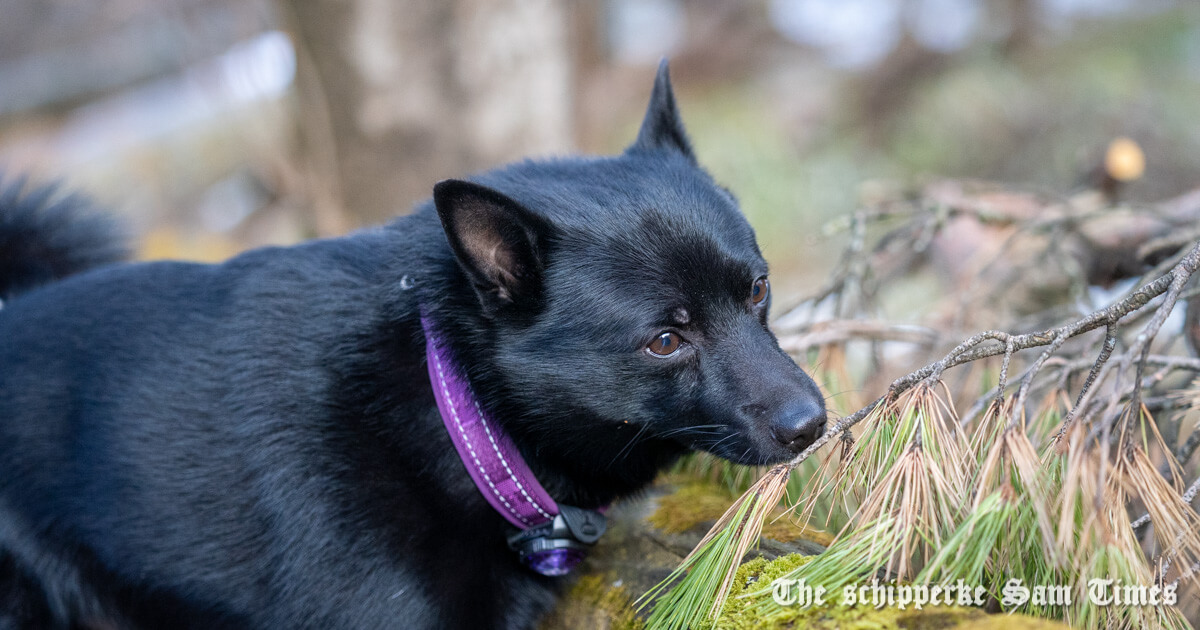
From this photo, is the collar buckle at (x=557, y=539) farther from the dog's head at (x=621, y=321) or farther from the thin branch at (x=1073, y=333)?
the thin branch at (x=1073, y=333)

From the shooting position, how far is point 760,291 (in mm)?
2178

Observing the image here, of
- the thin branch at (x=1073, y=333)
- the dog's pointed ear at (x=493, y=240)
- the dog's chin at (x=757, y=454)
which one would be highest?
the dog's pointed ear at (x=493, y=240)

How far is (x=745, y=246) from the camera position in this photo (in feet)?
7.02

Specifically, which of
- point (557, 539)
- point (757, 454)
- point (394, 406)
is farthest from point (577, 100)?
point (757, 454)

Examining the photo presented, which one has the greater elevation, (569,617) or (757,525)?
(757,525)

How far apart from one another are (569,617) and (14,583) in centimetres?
154

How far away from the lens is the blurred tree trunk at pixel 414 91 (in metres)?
4.60

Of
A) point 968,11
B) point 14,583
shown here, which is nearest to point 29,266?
point 14,583

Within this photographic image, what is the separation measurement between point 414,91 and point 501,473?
3.18 m

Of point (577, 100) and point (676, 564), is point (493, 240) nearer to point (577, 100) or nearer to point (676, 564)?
point (676, 564)

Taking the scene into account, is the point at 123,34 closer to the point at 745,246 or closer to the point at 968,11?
the point at 968,11

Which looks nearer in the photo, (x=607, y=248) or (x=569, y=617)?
(x=607, y=248)

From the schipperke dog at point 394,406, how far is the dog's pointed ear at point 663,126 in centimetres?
19

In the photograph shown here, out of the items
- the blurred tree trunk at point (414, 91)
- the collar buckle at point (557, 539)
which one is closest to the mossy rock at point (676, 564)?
the collar buckle at point (557, 539)
